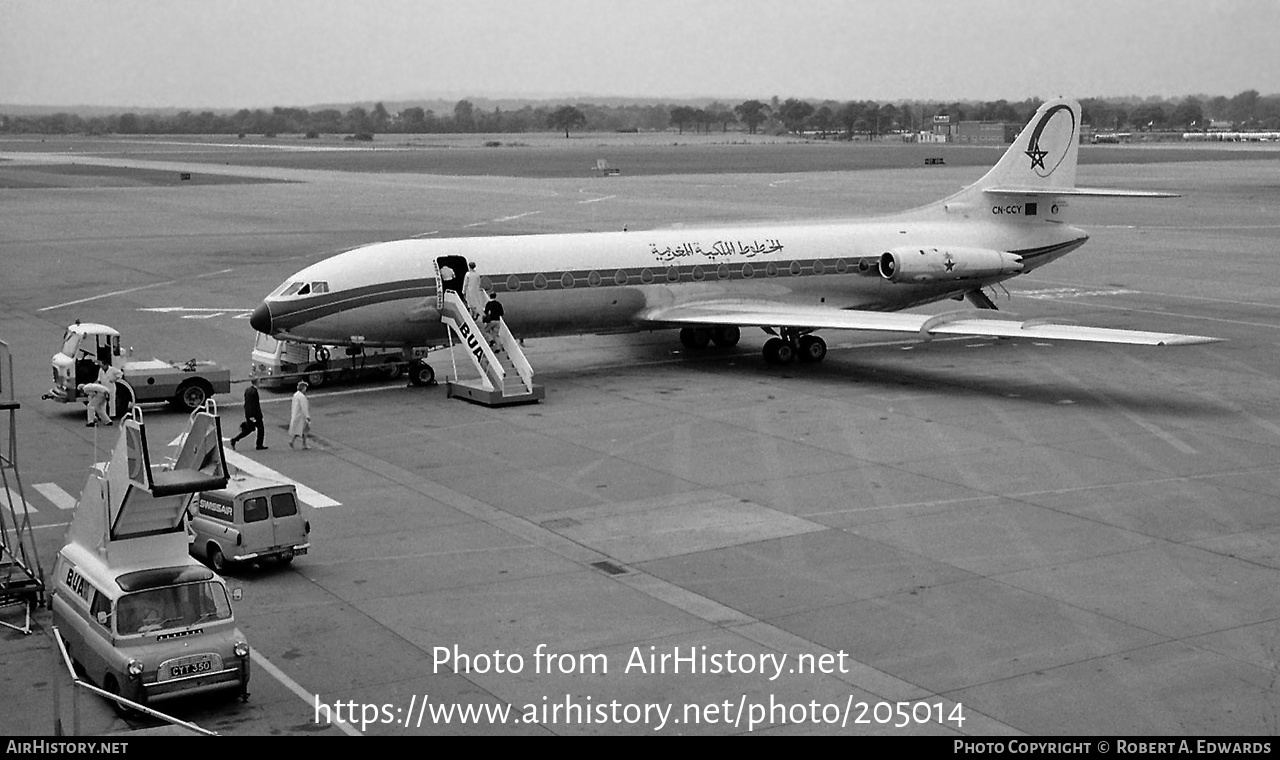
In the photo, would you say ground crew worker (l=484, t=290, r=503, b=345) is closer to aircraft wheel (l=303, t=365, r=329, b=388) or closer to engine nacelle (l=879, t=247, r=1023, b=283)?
aircraft wheel (l=303, t=365, r=329, b=388)

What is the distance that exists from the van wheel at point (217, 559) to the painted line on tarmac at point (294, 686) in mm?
3450

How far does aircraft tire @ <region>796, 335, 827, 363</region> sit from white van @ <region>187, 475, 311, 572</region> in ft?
67.5

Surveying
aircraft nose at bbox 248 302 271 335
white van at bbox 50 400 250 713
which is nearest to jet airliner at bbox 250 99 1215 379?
aircraft nose at bbox 248 302 271 335

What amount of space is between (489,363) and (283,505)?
13403 millimetres

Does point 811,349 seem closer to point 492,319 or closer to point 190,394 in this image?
point 492,319

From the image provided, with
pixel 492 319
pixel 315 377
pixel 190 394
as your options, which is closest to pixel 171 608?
pixel 190 394

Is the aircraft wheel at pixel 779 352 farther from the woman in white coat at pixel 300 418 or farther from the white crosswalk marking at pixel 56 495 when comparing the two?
the white crosswalk marking at pixel 56 495

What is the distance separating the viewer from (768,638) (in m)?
19.1

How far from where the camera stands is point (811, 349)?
4084 cm

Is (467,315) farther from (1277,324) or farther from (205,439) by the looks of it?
(1277,324)

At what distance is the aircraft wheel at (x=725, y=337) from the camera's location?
43.0 metres

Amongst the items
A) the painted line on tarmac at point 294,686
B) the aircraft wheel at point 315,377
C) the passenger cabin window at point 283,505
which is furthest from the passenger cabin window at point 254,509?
the aircraft wheel at point 315,377

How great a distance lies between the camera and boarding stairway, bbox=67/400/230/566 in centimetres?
1714
